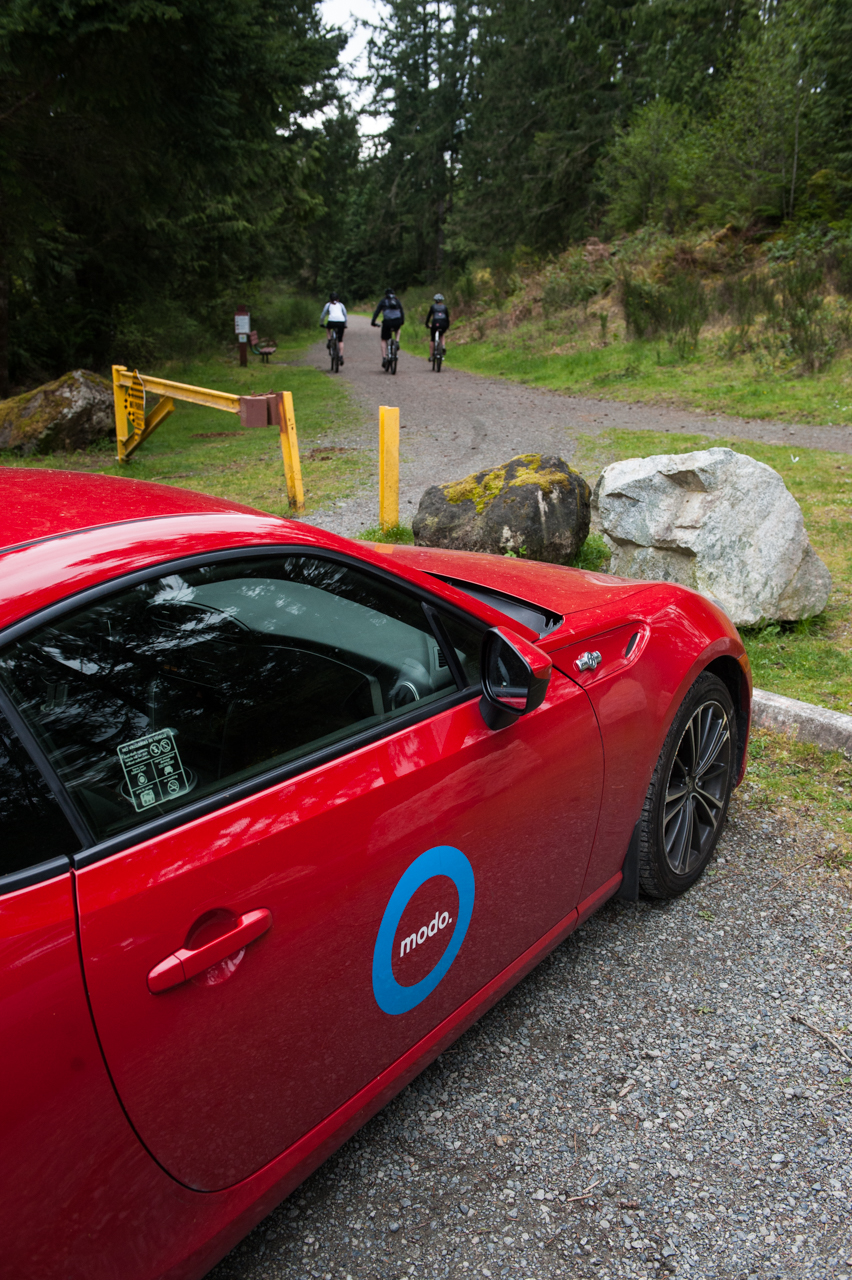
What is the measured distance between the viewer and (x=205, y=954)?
143 cm

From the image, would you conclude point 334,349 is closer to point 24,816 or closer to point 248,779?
point 248,779

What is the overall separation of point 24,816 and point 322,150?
77.5ft

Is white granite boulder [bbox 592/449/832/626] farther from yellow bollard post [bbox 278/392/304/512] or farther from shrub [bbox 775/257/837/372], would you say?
shrub [bbox 775/257/837/372]

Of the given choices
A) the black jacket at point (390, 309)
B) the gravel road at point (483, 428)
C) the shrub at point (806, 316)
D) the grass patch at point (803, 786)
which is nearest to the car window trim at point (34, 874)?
the grass patch at point (803, 786)

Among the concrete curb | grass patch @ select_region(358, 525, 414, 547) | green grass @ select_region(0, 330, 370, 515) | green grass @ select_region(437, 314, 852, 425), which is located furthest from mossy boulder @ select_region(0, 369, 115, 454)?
the concrete curb

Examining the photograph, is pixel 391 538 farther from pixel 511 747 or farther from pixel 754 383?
pixel 754 383

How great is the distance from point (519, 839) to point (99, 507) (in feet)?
4.10

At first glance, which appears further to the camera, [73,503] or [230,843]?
[73,503]

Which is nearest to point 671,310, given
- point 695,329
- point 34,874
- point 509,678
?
point 695,329

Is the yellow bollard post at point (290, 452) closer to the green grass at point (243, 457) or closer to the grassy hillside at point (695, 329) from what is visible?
the green grass at point (243, 457)

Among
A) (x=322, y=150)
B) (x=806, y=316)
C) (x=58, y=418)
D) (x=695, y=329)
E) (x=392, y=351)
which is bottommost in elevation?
(x=58, y=418)

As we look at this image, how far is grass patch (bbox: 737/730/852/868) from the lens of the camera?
3.52 m

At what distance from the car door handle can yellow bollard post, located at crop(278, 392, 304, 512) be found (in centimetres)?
705

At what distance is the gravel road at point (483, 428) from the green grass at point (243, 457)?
1.43ft
